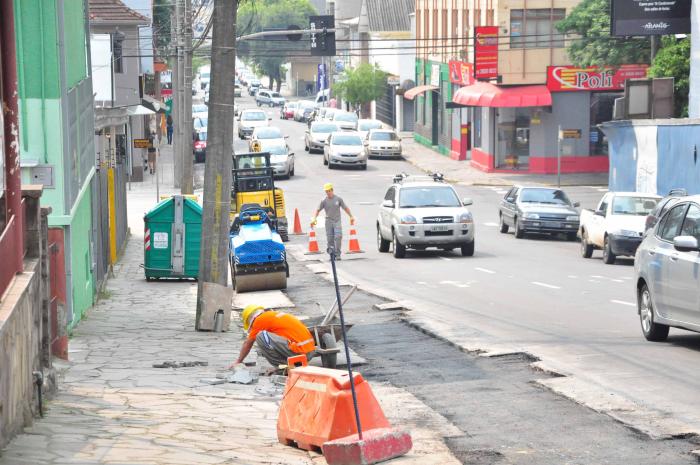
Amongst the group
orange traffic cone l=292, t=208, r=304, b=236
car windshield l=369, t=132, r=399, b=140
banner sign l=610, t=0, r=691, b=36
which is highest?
banner sign l=610, t=0, r=691, b=36

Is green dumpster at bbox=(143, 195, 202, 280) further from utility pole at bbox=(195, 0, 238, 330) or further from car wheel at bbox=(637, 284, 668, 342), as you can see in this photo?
car wheel at bbox=(637, 284, 668, 342)

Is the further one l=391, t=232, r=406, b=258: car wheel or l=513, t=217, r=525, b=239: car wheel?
l=513, t=217, r=525, b=239: car wheel

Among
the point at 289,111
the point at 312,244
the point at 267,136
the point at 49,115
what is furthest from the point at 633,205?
the point at 289,111

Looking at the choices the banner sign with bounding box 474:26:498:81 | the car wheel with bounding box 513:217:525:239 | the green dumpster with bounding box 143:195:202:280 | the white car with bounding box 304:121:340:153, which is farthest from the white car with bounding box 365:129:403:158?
the green dumpster with bounding box 143:195:202:280

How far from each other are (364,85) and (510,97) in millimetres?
34758

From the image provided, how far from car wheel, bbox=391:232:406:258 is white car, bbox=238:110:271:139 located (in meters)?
43.5

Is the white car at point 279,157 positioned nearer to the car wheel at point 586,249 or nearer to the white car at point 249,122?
the white car at point 249,122

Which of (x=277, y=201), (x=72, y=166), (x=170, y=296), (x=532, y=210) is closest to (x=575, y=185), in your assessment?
(x=532, y=210)

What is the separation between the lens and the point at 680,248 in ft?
46.7

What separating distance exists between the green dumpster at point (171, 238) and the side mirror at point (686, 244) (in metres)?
13.3

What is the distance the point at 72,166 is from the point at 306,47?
398ft

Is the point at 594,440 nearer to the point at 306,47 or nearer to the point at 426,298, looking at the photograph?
the point at 426,298

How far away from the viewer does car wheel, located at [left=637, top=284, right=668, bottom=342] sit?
50.8 feet

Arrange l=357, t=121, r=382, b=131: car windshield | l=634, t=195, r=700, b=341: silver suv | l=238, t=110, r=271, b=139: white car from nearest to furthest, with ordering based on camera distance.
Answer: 1. l=634, t=195, r=700, b=341: silver suv
2. l=357, t=121, r=382, b=131: car windshield
3. l=238, t=110, r=271, b=139: white car
